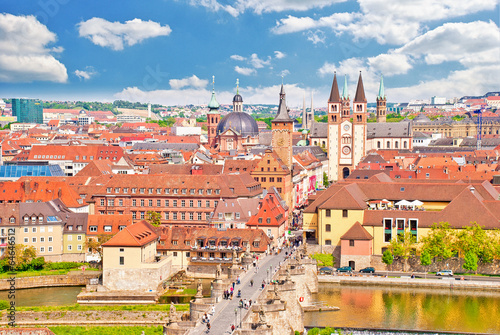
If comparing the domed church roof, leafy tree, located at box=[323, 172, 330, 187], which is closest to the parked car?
leafy tree, located at box=[323, 172, 330, 187]

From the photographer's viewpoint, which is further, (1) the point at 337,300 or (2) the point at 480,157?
(2) the point at 480,157

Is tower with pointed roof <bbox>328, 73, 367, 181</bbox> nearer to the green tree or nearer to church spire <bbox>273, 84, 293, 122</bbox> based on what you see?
church spire <bbox>273, 84, 293, 122</bbox>

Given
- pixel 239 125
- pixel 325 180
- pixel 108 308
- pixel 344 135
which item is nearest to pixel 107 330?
pixel 108 308

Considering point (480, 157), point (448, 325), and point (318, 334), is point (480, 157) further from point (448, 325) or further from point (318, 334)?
point (318, 334)

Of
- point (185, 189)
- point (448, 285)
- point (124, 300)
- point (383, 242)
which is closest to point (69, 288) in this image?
point (124, 300)

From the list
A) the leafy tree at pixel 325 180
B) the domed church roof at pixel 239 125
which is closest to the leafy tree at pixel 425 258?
the leafy tree at pixel 325 180

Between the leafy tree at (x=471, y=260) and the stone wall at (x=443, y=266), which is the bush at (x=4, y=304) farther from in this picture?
the leafy tree at (x=471, y=260)

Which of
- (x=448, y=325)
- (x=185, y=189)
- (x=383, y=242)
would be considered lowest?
(x=448, y=325)
